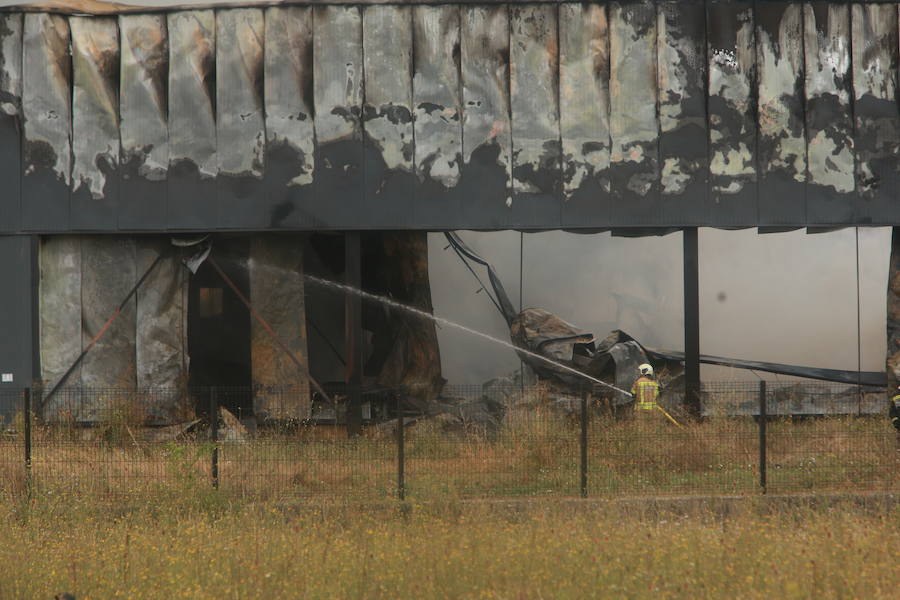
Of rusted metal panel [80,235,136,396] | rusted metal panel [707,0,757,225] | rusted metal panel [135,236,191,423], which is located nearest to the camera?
rusted metal panel [707,0,757,225]

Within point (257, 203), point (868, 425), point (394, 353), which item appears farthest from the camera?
point (394, 353)

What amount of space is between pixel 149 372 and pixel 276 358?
87.0 inches

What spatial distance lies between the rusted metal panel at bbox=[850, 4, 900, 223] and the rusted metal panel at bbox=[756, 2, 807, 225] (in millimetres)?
976

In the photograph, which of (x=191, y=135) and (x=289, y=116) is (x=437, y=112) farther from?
(x=191, y=135)

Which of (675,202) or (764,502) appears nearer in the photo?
(764,502)

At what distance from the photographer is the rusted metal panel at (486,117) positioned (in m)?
19.8

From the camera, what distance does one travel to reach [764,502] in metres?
12.9

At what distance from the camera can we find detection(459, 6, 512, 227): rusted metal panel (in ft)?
65.1

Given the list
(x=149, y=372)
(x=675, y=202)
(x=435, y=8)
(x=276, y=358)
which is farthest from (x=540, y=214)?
(x=149, y=372)

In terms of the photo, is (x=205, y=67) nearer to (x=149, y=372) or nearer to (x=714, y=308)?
(x=149, y=372)

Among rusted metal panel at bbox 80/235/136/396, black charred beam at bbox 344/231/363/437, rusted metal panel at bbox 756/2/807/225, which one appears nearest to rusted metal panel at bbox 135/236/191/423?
rusted metal panel at bbox 80/235/136/396

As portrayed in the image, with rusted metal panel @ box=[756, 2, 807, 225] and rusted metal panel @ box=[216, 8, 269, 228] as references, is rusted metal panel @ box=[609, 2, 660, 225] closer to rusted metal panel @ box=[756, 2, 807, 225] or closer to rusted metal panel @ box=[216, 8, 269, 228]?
rusted metal panel @ box=[756, 2, 807, 225]

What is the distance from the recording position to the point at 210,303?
2461 centimetres

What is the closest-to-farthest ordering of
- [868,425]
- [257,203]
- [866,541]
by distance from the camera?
[866,541] → [868,425] → [257,203]
